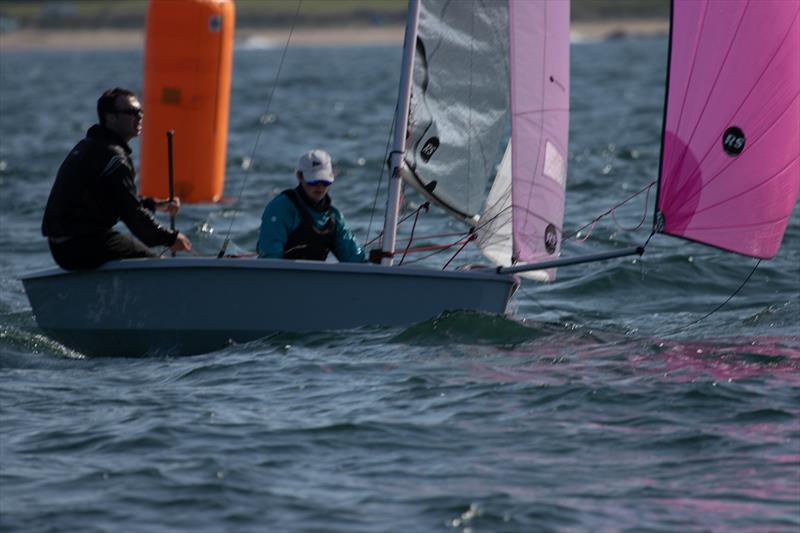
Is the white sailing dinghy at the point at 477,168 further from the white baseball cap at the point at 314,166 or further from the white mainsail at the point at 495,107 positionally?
the white baseball cap at the point at 314,166

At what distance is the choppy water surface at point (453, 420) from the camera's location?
5160mm

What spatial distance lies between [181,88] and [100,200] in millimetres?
4812

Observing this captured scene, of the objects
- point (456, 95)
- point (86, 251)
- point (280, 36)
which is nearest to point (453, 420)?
point (456, 95)

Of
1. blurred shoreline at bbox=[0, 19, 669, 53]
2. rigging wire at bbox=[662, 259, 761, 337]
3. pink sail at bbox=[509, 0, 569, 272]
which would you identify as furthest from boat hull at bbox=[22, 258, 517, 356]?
blurred shoreline at bbox=[0, 19, 669, 53]

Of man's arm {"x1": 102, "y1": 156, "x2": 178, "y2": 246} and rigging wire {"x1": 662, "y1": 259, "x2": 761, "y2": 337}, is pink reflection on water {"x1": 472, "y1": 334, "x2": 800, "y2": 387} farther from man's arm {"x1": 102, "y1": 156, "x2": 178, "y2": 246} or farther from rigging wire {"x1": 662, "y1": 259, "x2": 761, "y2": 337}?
man's arm {"x1": 102, "y1": 156, "x2": 178, "y2": 246}

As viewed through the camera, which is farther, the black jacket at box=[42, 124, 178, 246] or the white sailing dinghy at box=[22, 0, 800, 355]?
the black jacket at box=[42, 124, 178, 246]

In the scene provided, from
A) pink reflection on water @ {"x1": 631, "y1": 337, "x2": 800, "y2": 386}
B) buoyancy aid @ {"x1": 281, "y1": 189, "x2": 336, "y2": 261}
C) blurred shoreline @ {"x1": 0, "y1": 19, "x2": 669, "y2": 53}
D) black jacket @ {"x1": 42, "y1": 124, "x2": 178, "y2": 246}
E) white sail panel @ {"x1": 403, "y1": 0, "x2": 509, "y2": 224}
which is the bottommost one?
pink reflection on water @ {"x1": 631, "y1": 337, "x2": 800, "y2": 386}

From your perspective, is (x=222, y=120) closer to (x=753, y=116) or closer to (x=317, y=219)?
(x=317, y=219)

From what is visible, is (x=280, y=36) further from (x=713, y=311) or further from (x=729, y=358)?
Answer: (x=729, y=358)

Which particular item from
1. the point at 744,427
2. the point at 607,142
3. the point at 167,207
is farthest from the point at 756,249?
the point at 607,142

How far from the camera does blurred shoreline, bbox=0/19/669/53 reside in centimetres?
8050

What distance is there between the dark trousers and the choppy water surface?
0.50m

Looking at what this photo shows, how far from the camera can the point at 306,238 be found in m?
7.48

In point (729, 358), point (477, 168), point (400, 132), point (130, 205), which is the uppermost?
point (400, 132)
